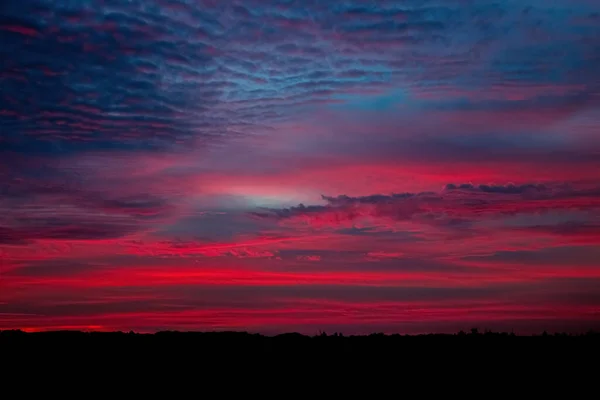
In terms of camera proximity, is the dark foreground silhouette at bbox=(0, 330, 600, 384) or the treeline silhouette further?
the treeline silhouette

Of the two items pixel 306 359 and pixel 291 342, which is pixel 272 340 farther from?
pixel 306 359

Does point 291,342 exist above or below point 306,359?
above

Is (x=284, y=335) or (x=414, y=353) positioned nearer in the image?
(x=414, y=353)

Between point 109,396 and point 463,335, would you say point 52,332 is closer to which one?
point 109,396

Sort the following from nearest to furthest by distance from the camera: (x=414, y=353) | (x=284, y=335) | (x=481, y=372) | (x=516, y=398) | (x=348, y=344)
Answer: (x=516, y=398), (x=481, y=372), (x=414, y=353), (x=348, y=344), (x=284, y=335)

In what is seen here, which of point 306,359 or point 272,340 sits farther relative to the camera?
point 272,340

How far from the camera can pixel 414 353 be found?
21422 mm

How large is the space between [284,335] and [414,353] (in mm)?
5416

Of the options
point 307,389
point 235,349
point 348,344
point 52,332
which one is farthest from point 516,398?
point 52,332

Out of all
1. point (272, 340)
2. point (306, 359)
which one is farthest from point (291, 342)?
point (306, 359)

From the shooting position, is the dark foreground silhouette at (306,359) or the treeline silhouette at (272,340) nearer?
the dark foreground silhouette at (306,359)

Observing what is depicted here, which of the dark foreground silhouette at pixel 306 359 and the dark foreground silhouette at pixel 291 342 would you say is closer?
the dark foreground silhouette at pixel 306 359

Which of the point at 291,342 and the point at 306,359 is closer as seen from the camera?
the point at 306,359

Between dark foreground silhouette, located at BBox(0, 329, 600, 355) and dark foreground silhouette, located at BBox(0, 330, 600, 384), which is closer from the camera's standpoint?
dark foreground silhouette, located at BBox(0, 330, 600, 384)
